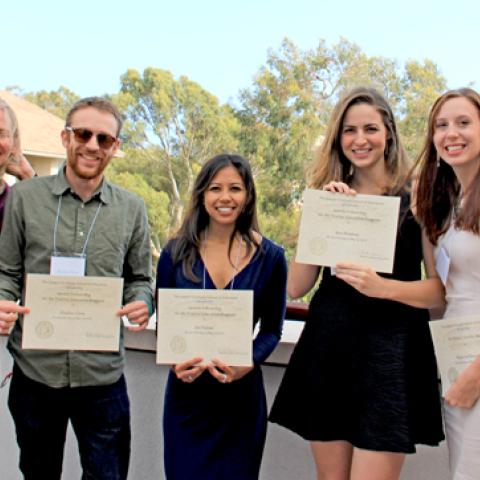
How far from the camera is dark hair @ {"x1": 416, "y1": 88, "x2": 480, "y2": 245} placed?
1510 millimetres

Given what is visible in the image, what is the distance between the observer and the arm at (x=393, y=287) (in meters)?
1.55

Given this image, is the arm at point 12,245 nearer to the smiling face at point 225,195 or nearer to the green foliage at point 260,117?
the smiling face at point 225,195

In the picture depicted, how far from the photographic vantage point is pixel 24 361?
1.76 metres

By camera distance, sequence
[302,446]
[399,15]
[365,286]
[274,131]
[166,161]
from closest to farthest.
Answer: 1. [365,286]
2. [302,446]
3. [274,131]
4. [166,161]
5. [399,15]

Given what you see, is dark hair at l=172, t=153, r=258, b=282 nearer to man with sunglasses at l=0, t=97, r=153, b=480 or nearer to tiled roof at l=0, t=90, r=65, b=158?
man with sunglasses at l=0, t=97, r=153, b=480

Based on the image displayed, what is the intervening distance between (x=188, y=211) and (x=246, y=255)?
0.24 metres

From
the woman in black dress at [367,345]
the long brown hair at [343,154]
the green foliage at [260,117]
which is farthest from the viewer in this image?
the green foliage at [260,117]

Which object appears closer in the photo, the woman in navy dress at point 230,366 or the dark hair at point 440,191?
the dark hair at point 440,191

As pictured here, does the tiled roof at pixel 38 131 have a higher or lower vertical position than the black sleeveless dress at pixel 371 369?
higher

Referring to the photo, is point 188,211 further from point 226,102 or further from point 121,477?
point 226,102

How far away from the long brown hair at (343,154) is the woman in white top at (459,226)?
0.28 ft

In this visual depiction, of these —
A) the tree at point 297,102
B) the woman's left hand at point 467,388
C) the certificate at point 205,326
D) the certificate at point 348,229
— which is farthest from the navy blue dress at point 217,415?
the tree at point 297,102

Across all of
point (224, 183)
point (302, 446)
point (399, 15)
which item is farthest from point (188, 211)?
point (399, 15)

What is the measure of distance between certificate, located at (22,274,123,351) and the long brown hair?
2.35 ft
